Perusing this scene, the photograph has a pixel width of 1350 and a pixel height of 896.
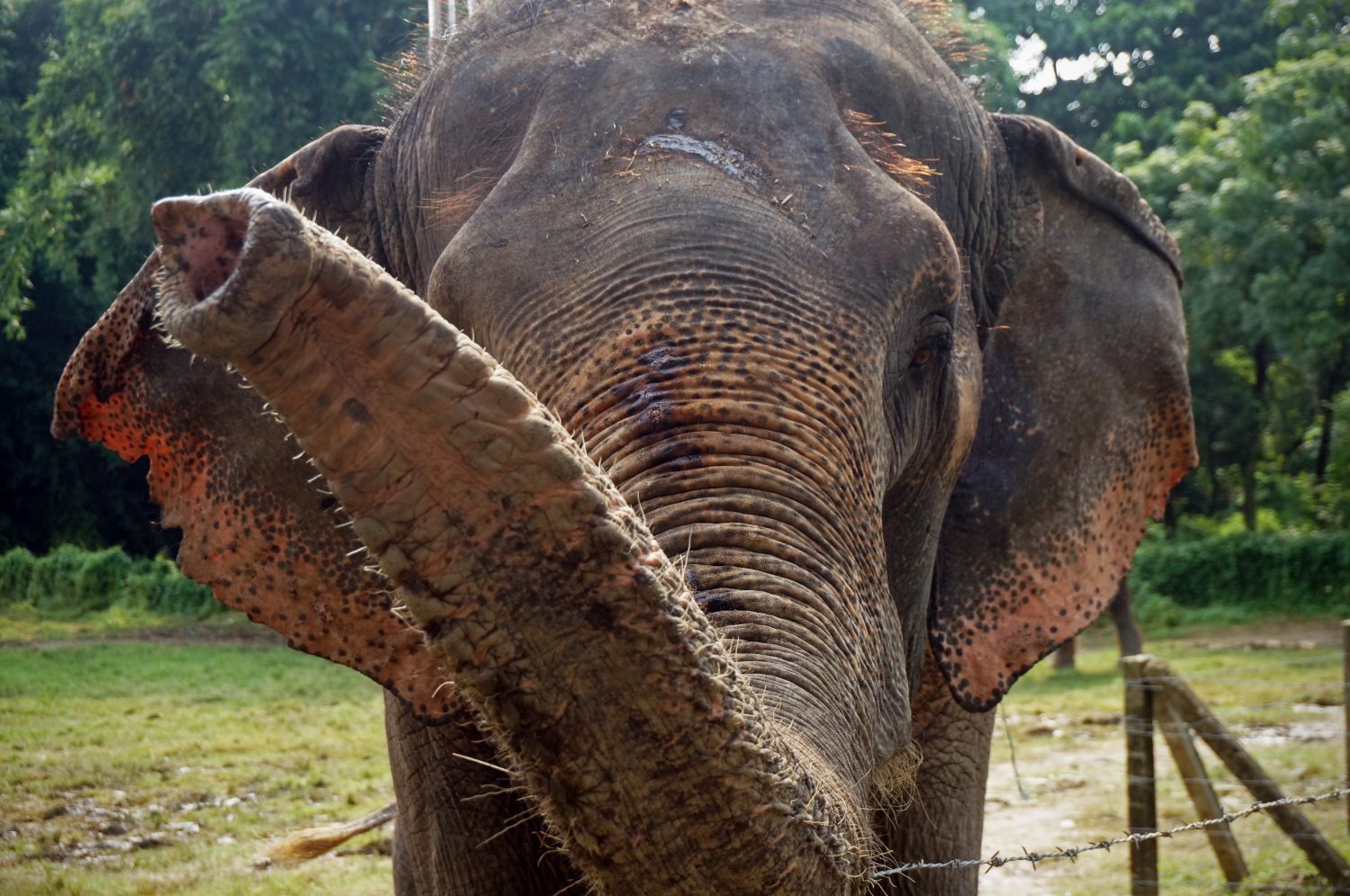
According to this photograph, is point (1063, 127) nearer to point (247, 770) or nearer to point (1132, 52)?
point (1132, 52)

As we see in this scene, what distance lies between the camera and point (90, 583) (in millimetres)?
6395

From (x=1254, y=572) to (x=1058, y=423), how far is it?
21729 mm

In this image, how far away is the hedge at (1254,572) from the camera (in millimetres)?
22719

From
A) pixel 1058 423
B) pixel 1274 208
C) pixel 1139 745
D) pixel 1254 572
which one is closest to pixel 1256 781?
pixel 1139 745

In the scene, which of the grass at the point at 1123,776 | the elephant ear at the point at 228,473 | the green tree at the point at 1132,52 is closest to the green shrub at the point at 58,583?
the elephant ear at the point at 228,473

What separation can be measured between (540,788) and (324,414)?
58 cm

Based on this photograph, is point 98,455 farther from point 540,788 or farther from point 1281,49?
point 1281,49

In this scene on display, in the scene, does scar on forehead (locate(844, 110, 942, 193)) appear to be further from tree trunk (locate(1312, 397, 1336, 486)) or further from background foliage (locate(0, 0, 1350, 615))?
tree trunk (locate(1312, 397, 1336, 486))

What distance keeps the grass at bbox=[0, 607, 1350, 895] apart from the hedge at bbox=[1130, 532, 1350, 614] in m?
A: 10.2

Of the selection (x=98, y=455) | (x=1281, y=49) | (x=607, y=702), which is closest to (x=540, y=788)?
(x=607, y=702)

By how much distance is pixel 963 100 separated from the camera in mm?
3961

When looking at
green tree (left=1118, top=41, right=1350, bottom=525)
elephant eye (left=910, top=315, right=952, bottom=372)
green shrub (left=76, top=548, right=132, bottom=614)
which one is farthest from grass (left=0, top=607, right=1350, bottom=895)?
green tree (left=1118, top=41, right=1350, bottom=525)

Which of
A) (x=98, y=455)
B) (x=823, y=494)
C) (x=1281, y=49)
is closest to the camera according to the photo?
(x=823, y=494)

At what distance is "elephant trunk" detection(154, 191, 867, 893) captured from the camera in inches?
56.6
